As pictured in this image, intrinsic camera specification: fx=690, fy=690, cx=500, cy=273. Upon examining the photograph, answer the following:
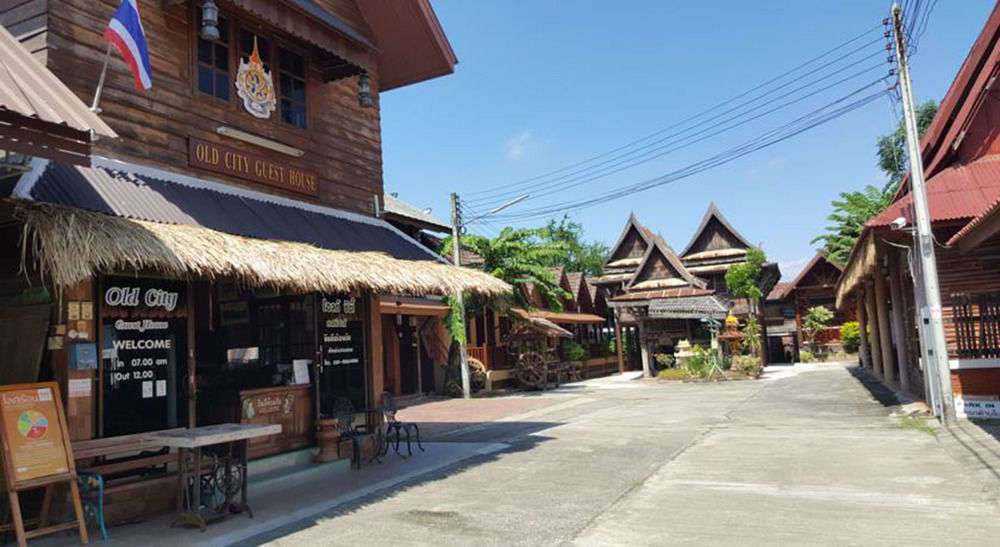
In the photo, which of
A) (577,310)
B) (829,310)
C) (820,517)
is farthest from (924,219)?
(829,310)

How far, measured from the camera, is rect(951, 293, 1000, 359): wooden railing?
11.1 metres

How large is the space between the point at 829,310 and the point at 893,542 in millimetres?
36276

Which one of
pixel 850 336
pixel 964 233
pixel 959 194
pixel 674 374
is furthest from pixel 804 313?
pixel 964 233

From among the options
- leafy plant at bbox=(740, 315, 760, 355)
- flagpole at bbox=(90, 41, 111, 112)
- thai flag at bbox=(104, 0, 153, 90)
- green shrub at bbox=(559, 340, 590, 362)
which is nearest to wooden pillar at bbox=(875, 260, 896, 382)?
leafy plant at bbox=(740, 315, 760, 355)

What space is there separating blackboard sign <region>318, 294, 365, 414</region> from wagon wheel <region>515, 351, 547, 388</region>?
14.0m

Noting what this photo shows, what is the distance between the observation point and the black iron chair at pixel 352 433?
9344 millimetres

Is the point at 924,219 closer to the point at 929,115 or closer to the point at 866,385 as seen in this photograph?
the point at 866,385

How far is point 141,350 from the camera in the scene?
733 centimetres

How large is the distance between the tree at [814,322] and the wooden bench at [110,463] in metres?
35.6

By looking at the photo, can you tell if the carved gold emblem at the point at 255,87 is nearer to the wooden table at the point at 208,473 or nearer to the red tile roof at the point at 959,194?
the wooden table at the point at 208,473

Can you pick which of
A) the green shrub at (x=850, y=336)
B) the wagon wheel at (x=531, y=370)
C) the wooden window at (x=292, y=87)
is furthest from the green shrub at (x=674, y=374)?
the wooden window at (x=292, y=87)

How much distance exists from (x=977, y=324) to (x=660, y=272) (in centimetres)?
2058

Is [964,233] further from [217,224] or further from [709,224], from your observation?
[709,224]

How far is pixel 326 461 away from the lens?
921cm
